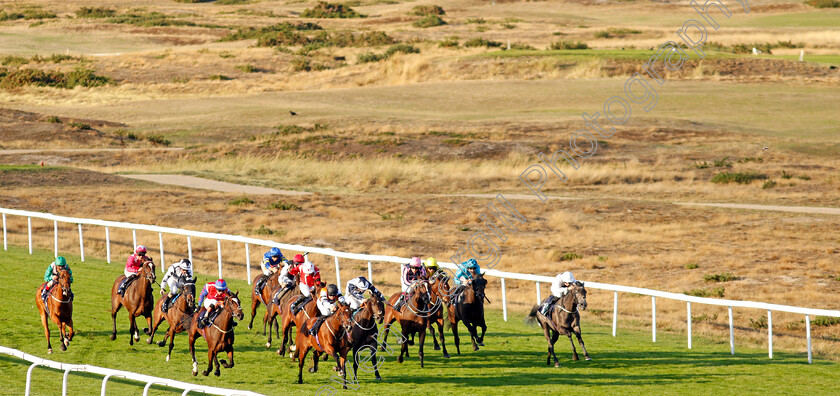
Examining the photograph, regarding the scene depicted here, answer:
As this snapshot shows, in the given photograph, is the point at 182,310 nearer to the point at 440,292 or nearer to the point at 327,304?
the point at 327,304

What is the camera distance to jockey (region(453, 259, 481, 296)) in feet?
47.3

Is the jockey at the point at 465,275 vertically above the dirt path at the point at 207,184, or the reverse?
the jockey at the point at 465,275

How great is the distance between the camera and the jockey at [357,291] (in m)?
12.2

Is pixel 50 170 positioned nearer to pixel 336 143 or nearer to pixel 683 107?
pixel 336 143

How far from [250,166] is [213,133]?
9319 millimetres

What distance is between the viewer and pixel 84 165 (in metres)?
40.5

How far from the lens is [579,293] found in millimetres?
13281

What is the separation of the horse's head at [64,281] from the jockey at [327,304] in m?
3.99

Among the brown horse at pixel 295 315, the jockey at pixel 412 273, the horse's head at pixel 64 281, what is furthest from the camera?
the jockey at pixel 412 273

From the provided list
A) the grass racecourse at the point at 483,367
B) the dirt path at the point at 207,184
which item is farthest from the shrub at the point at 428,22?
the grass racecourse at the point at 483,367

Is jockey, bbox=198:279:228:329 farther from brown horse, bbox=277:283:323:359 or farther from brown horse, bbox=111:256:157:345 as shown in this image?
brown horse, bbox=111:256:157:345

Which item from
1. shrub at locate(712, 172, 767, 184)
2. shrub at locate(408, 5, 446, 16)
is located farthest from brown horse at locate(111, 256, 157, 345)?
shrub at locate(408, 5, 446, 16)

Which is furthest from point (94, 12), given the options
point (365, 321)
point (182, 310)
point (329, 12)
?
point (365, 321)

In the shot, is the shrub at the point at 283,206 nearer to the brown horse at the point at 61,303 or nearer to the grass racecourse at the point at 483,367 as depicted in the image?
the grass racecourse at the point at 483,367
